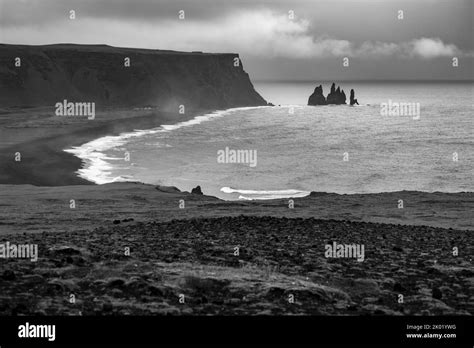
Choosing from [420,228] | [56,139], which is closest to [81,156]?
[56,139]

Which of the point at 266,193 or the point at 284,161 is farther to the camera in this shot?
the point at 284,161

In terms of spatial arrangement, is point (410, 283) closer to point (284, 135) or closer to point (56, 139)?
point (56, 139)

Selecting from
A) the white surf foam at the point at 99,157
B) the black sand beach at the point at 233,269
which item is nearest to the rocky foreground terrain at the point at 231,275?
the black sand beach at the point at 233,269

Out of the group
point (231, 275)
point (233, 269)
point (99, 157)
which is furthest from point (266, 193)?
point (231, 275)

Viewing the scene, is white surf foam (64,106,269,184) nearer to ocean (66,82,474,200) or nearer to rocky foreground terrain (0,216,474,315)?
ocean (66,82,474,200)

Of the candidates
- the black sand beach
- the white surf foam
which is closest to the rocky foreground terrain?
the black sand beach

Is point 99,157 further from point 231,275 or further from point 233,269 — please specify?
point 231,275

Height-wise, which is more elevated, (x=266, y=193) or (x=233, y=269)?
(x=233, y=269)

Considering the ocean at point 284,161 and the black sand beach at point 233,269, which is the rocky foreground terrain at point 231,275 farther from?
the ocean at point 284,161
